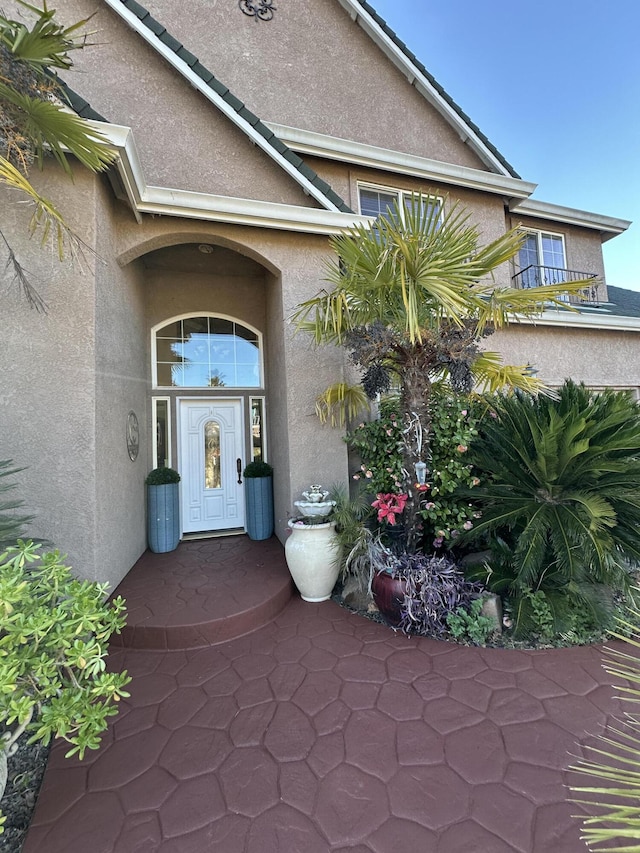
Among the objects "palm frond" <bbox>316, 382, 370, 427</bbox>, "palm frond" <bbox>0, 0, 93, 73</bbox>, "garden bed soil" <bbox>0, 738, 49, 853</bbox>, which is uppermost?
"palm frond" <bbox>0, 0, 93, 73</bbox>

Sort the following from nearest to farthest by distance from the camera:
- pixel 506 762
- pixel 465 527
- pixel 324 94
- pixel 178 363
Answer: pixel 506 762
pixel 465 527
pixel 178 363
pixel 324 94

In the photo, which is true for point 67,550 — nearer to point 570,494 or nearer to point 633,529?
point 570,494

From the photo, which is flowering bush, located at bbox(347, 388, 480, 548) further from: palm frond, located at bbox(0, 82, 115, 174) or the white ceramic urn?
palm frond, located at bbox(0, 82, 115, 174)

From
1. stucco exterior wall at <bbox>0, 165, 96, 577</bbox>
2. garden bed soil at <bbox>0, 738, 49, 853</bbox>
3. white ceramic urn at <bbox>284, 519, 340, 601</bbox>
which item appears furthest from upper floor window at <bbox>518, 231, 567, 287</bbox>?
garden bed soil at <bbox>0, 738, 49, 853</bbox>

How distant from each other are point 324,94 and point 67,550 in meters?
10.6

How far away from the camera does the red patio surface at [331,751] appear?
222 centimetres

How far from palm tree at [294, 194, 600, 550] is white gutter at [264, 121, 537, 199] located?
4.88m

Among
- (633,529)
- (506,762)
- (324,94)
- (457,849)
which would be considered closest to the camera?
(457,849)

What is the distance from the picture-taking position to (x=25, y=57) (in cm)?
313

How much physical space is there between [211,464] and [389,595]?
4.52m

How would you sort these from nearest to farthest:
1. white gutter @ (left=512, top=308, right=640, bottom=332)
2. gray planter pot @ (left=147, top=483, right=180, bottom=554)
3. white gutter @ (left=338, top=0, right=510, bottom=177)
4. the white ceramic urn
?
the white ceramic urn
gray planter pot @ (left=147, top=483, right=180, bottom=554)
white gutter @ (left=512, top=308, right=640, bottom=332)
white gutter @ (left=338, top=0, right=510, bottom=177)

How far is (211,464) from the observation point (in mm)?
7406

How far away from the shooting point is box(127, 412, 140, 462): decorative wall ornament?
562 cm

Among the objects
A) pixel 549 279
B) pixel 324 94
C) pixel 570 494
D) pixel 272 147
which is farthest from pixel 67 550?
pixel 549 279
